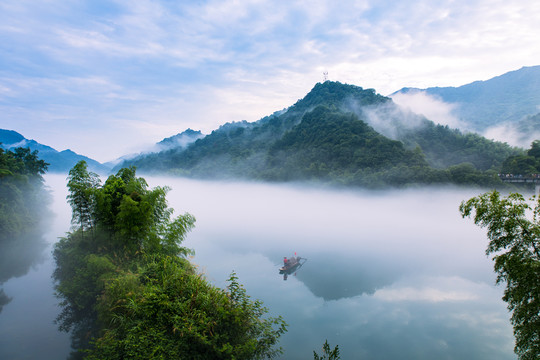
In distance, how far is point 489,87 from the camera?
477 ft

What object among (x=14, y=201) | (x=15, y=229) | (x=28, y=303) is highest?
(x=14, y=201)

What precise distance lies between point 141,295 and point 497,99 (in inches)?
6870

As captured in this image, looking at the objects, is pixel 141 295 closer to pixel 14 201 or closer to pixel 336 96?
pixel 14 201

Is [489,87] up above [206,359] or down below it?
above

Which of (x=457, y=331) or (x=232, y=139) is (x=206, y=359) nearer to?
(x=457, y=331)

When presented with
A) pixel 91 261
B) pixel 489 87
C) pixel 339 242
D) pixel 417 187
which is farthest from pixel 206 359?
pixel 489 87

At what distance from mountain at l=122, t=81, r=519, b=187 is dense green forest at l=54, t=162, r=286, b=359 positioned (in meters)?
51.4

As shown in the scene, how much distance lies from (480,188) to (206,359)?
5366 cm

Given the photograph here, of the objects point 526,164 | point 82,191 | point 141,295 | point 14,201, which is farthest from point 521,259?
point 526,164

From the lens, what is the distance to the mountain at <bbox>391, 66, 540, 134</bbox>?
119 metres

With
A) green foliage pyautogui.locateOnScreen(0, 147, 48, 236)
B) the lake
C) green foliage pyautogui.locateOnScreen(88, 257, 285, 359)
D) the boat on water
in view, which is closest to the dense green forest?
green foliage pyautogui.locateOnScreen(88, 257, 285, 359)

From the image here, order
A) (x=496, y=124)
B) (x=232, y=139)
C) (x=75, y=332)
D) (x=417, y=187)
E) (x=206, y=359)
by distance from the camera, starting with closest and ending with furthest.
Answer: (x=206, y=359) < (x=75, y=332) < (x=417, y=187) < (x=496, y=124) < (x=232, y=139)

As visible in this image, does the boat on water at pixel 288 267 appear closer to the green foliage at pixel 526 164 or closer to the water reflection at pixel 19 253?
the water reflection at pixel 19 253

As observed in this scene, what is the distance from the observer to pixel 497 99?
445 ft
